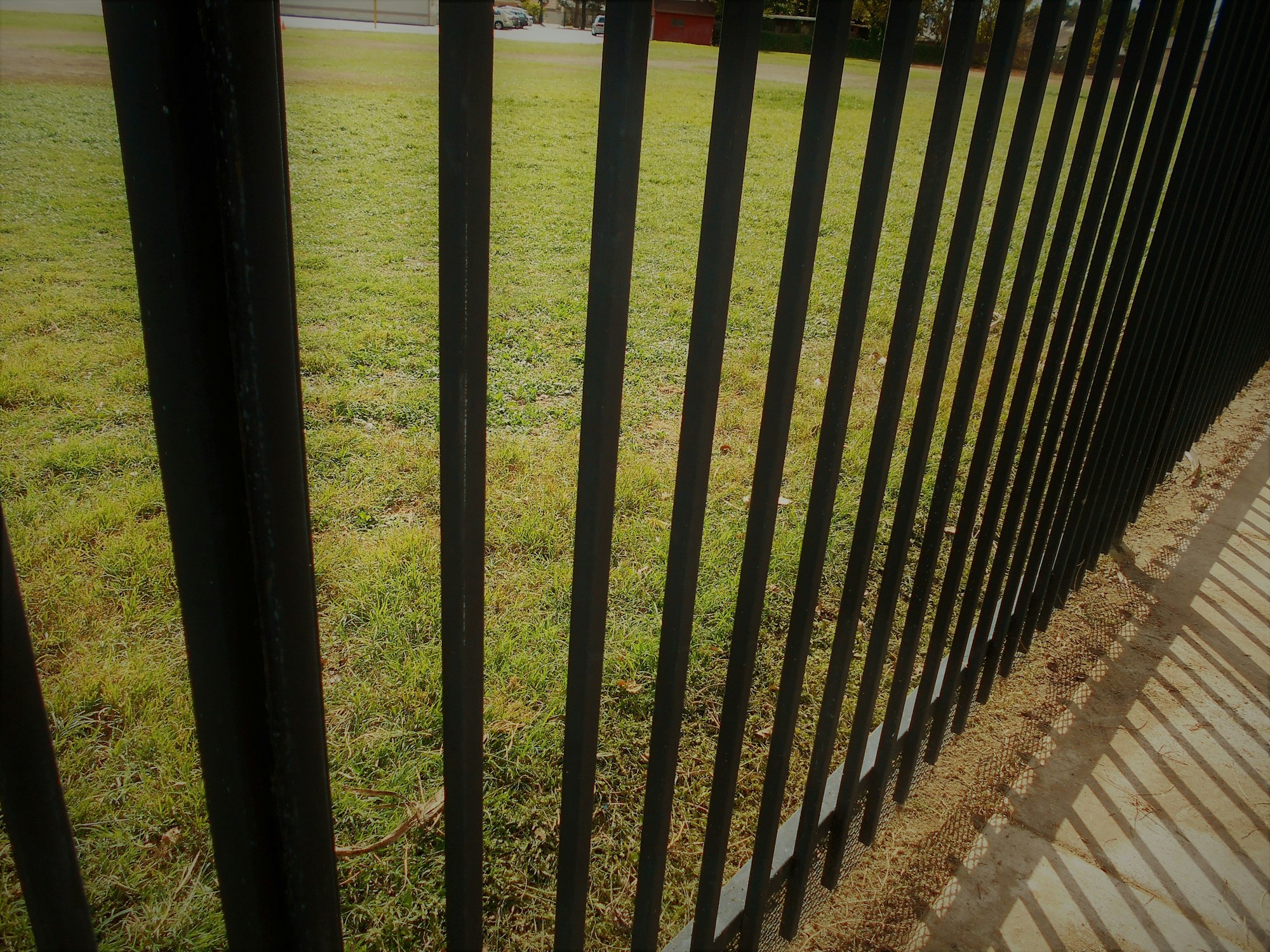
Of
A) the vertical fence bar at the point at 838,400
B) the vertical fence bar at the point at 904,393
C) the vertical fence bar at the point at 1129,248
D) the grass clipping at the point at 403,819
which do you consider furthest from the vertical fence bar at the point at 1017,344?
the grass clipping at the point at 403,819

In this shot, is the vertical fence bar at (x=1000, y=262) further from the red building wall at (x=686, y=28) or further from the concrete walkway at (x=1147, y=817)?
the red building wall at (x=686, y=28)

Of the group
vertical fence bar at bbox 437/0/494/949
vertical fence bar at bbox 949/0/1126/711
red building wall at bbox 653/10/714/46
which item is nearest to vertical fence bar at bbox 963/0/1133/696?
vertical fence bar at bbox 949/0/1126/711

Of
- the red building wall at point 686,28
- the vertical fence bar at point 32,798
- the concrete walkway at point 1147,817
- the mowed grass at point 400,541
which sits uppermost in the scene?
the red building wall at point 686,28

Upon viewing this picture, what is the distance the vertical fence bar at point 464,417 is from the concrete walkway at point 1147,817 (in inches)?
58.4

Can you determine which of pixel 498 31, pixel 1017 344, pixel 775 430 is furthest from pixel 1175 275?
pixel 498 31

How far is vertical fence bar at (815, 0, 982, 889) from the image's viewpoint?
1.37 meters

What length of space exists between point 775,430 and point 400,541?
2305 millimetres

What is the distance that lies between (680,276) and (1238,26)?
184 inches

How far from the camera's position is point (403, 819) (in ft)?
7.30

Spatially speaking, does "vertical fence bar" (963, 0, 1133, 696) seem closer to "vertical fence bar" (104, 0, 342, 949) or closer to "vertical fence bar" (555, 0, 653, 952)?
"vertical fence bar" (555, 0, 653, 952)

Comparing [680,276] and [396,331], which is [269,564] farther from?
[680,276]

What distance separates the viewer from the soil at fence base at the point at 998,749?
209 cm

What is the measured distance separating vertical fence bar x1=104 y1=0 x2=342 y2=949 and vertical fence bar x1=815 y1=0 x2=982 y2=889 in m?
1.02

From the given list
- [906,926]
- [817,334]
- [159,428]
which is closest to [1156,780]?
[906,926]
